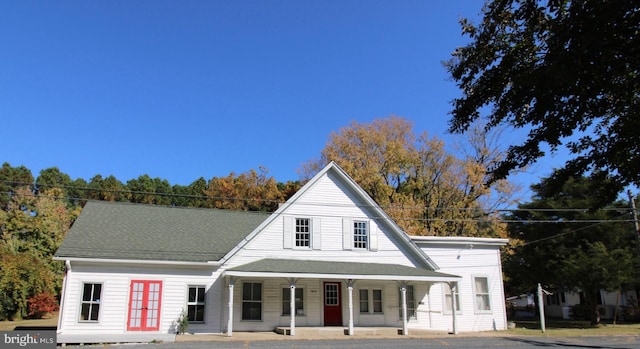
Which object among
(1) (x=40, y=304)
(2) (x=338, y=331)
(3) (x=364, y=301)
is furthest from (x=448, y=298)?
(1) (x=40, y=304)

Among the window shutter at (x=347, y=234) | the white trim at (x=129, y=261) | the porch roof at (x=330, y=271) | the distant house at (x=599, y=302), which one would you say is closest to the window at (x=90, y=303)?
the white trim at (x=129, y=261)

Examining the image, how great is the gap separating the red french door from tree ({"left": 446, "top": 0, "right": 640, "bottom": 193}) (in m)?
15.6

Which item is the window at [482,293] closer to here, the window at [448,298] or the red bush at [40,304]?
the window at [448,298]

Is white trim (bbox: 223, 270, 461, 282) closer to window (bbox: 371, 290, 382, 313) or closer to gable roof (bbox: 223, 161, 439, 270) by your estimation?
gable roof (bbox: 223, 161, 439, 270)

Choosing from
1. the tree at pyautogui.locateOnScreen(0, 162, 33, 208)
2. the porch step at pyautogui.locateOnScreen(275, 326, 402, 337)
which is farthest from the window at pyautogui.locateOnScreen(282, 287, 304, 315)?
the tree at pyautogui.locateOnScreen(0, 162, 33, 208)

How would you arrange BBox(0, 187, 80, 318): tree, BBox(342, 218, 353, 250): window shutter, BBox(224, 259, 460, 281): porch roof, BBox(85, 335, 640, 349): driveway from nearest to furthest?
BBox(85, 335, 640, 349): driveway, BBox(224, 259, 460, 281): porch roof, BBox(342, 218, 353, 250): window shutter, BBox(0, 187, 80, 318): tree

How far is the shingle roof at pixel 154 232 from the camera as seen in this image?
18766 millimetres

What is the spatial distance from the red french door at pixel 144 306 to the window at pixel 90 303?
1.20 m

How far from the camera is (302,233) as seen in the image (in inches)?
846

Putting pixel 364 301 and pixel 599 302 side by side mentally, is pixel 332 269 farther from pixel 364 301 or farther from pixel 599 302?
pixel 599 302

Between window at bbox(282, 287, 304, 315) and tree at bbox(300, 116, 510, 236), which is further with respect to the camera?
tree at bbox(300, 116, 510, 236)

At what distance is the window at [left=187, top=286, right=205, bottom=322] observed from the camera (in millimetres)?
19031

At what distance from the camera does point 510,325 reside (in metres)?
23.9

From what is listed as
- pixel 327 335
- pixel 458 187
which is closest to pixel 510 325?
pixel 327 335
